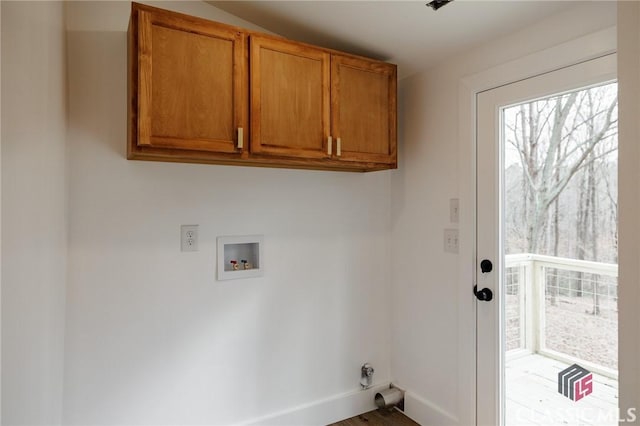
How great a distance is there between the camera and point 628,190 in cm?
100

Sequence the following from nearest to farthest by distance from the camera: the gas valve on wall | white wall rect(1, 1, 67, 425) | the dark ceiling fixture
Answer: white wall rect(1, 1, 67, 425) < the dark ceiling fixture < the gas valve on wall

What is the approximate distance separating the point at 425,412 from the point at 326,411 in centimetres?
61

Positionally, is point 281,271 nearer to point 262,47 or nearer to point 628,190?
point 262,47

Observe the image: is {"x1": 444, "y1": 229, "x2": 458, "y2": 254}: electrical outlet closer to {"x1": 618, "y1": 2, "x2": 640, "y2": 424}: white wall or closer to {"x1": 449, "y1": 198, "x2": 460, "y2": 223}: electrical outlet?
{"x1": 449, "y1": 198, "x2": 460, "y2": 223}: electrical outlet

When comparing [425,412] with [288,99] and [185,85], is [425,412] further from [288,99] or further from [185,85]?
[185,85]

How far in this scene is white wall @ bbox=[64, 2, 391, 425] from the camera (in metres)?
1.82

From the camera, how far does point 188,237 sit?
2031 millimetres

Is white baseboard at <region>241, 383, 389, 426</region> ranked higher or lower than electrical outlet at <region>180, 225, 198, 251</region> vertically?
lower

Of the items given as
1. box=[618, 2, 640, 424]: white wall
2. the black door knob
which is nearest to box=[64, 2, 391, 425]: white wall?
the black door knob

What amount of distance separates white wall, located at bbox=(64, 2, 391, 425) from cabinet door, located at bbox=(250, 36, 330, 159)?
1.21 feet

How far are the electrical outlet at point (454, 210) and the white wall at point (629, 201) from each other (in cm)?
116

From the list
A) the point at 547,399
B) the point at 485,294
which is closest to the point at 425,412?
the point at 547,399

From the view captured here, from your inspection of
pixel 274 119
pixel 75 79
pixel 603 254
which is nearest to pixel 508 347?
pixel 603 254

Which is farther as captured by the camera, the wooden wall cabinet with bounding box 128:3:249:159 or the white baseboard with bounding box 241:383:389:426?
the white baseboard with bounding box 241:383:389:426
